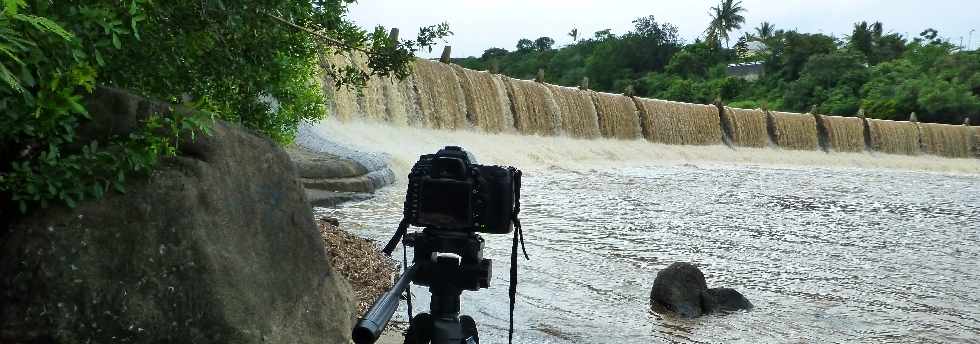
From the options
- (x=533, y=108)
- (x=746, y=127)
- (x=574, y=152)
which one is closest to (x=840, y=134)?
(x=746, y=127)

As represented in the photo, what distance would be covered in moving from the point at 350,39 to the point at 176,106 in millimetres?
1768

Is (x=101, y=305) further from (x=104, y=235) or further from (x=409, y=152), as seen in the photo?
(x=409, y=152)

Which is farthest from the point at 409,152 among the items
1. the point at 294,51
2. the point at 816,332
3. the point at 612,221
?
the point at 294,51

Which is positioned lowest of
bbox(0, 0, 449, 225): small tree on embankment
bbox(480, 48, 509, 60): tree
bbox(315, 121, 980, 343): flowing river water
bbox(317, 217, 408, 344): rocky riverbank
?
bbox(315, 121, 980, 343): flowing river water

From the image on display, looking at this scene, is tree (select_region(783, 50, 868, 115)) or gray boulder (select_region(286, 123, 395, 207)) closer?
gray boulder (select_region(286, 123, 395, 207))

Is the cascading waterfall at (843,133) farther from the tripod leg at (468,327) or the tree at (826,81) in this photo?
the tripod leg at (468,327)

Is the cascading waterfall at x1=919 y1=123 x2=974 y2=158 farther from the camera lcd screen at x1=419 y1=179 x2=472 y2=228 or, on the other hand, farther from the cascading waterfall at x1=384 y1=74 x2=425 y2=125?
the camera lcd screen at x1=419 y1=179 x2=472 y2=228

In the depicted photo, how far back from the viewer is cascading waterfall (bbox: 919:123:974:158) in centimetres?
4284

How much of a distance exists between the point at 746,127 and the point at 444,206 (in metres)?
35.6

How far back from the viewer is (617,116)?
30.2 metres

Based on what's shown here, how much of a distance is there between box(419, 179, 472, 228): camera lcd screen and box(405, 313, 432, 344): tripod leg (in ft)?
0.77

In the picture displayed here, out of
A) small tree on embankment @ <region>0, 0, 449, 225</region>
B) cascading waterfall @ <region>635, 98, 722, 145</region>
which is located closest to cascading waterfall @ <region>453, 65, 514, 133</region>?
cascading waterfall @ <region>635, 98, 722, 145</region>

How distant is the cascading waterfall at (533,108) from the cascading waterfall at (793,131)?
14064 mm

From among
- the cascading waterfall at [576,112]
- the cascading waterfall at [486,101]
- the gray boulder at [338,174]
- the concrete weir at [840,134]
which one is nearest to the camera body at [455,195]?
the gray boulder at [338,174]
